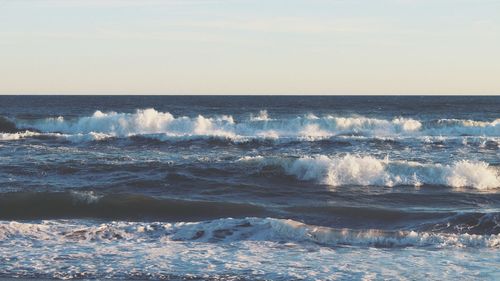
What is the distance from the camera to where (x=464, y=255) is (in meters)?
10.2

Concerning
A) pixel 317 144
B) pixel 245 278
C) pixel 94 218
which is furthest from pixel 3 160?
pixel 245 278

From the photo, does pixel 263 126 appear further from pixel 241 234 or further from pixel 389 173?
pixel 241 234

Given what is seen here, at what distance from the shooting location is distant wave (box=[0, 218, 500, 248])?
11.1m

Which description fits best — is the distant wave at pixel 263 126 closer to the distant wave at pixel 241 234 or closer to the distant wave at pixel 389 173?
the distant wave at pixel 389 173

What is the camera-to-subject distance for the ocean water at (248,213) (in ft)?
31.2

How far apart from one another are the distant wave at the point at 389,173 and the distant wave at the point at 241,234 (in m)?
7.31

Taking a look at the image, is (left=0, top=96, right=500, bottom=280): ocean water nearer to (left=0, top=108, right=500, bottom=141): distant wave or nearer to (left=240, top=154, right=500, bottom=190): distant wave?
(left=240, top=154, right=500, bottom=190): distant wave

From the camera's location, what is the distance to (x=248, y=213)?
14211mm

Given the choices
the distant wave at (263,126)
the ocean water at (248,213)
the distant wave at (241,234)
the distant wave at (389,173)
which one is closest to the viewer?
the ocean water at (248,213)

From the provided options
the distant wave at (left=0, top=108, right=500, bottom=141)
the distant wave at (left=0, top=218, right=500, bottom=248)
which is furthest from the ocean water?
the distant wave at (left=0, top=108, right=500, bottom=141)

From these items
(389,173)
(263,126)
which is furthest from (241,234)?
(263,126)

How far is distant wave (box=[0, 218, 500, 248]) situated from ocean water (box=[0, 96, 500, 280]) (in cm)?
3

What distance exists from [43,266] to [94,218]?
4.40 metres

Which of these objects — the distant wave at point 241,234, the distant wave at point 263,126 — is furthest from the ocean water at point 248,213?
the distant wave at point 263,126
